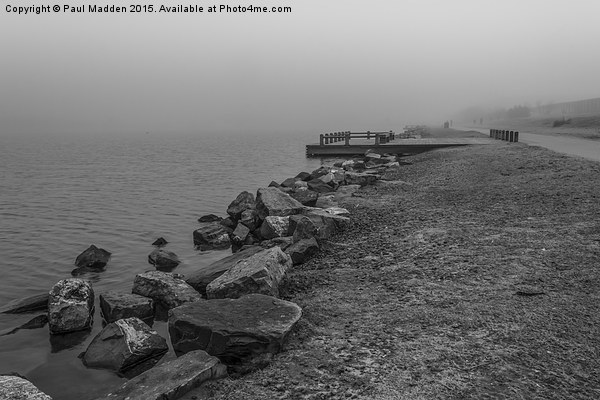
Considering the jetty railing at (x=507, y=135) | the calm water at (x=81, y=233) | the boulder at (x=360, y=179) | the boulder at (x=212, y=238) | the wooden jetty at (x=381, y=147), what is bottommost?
the calm water at (x=81, y=233)

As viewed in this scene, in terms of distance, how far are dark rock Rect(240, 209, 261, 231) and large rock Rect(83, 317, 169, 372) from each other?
26.0 ft

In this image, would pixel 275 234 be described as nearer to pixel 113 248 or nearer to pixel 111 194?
pixel 113 248

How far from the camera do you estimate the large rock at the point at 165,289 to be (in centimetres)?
830

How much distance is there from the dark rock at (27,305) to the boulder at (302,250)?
4.80 meters

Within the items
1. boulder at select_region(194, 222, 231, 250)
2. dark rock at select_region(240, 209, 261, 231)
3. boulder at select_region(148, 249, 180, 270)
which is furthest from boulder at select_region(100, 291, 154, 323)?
dark rock at select_region(240, 209, 261, 231)

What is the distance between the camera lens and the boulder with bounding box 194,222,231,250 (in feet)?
44.7

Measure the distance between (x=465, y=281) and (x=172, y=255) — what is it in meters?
7.72

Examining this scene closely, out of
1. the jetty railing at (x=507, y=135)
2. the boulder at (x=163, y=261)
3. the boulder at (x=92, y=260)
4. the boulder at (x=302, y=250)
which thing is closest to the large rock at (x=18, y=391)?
the boulder at (x=302, y=250)

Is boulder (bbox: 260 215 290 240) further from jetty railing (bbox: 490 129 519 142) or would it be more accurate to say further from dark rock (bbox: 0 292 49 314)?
jetty railing (bbox: 490 129 519 142)

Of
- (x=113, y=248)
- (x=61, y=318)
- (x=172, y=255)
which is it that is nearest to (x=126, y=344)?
(x=61, y=318)

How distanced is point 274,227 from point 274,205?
6.47 ft

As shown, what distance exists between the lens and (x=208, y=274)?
8.98 meters

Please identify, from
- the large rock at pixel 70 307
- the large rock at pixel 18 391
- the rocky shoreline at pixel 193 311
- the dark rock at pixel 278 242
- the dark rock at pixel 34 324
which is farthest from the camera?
the dark rock at pixel 278 242

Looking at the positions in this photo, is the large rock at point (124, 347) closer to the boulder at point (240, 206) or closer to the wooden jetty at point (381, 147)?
the boulder at point (240, 206)
